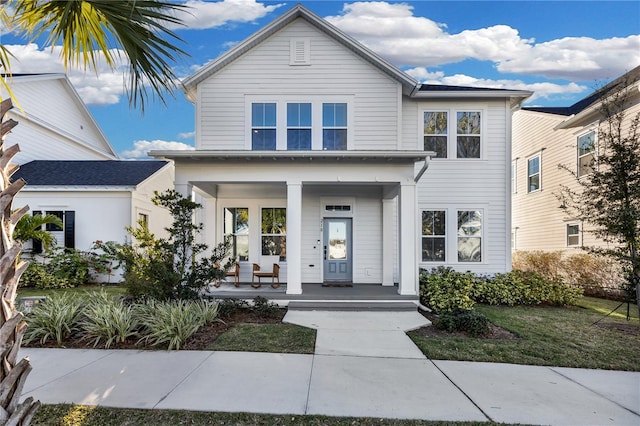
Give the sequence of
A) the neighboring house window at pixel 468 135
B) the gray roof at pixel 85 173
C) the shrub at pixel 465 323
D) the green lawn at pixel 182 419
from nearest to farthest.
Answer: the green lawn at pixel 182 419 < the shrub at pixel 465 323 < the neighboring house window at pixel 468 135 < the gray roof at pixel 85 173

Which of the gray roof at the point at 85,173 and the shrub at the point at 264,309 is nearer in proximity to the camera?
the shrub at the point at 264,309

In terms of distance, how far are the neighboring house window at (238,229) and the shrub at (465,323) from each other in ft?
21.7

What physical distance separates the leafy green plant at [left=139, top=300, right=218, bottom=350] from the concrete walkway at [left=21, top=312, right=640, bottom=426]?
344mm

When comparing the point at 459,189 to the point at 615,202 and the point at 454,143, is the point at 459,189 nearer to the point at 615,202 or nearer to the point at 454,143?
the point at 454,143

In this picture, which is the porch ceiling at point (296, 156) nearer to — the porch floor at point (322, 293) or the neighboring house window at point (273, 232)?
the neighboring house window at point (273, 232)

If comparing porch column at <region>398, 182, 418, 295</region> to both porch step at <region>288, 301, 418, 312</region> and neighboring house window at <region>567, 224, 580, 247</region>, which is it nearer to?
porch step at <region>288, 301, 418, 312</region>

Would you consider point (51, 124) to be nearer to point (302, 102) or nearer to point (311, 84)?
point (302, 102)

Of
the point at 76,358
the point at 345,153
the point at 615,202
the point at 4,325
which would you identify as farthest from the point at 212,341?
the point at 615,202

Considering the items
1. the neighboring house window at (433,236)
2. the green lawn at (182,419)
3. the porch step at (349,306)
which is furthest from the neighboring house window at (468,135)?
the green lawn at (182,419)

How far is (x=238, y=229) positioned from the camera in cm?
1141

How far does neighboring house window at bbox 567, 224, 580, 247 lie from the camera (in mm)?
13266

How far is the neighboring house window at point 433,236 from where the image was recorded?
11.1 m

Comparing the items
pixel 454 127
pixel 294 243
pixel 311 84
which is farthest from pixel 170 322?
pixel 454 127

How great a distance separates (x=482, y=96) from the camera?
1077cm
